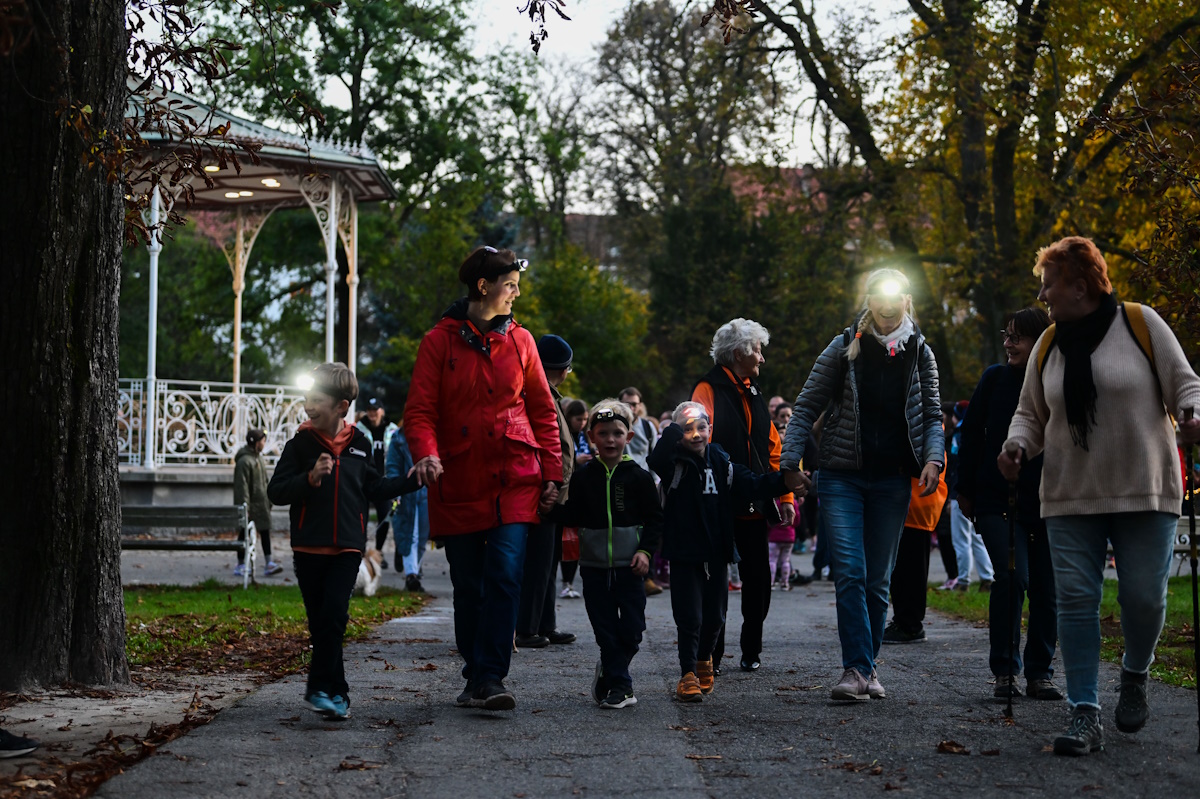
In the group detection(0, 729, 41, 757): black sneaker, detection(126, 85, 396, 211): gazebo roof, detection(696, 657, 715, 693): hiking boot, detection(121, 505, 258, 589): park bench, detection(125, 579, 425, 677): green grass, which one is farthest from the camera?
detection(126, 85, 396, 211): gazebo roof

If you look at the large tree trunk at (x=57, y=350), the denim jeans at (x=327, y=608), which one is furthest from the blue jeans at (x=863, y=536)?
the large tree trunk at (x=57, y=350)

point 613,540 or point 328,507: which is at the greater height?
point 328,507

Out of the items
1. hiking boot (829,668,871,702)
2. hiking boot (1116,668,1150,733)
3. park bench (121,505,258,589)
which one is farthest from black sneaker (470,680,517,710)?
park bench (121,505,258,589)

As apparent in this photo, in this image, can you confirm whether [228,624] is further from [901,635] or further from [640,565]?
[901,635]

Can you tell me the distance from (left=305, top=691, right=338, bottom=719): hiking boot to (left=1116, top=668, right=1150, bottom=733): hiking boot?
3.17 meters

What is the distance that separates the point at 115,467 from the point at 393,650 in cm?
263

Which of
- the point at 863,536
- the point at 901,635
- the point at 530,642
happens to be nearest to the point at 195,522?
the point at 530,642

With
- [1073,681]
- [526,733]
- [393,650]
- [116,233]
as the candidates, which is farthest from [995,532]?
[116,233]

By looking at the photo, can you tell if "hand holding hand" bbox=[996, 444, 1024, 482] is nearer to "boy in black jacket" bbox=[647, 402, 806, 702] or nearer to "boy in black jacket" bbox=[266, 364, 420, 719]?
"boy in black jacket" bbox=[647, 402, 806, 702]

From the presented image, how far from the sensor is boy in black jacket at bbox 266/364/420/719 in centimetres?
596

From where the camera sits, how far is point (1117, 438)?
17.2ft

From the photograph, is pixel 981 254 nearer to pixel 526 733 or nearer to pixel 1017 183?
pixel 1017 183

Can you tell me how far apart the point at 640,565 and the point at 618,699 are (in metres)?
0.62

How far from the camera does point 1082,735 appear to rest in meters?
5.09
